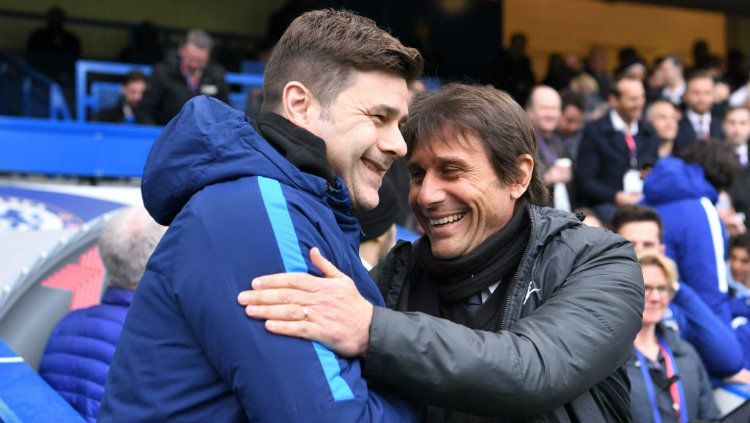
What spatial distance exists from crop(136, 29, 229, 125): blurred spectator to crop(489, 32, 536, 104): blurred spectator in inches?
218

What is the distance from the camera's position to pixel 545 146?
7430 mm

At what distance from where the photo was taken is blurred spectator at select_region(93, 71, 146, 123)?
942cm

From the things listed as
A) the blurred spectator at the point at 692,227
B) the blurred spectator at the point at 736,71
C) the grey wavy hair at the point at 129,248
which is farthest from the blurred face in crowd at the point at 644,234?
the blurred spectator at the point at 736,71

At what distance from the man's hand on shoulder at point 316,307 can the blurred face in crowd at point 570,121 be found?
6.58m

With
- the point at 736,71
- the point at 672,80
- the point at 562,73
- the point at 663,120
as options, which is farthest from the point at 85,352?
the point at 736,71

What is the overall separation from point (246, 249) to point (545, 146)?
5763 mm

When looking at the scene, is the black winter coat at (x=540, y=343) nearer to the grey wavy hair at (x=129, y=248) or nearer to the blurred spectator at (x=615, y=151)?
the grey wavy hair at (x=129, y=248)

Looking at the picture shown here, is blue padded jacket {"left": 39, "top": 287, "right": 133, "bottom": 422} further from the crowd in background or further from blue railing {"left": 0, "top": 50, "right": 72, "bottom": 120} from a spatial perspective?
blue railing {"left": 0, "top": 50, "right": 72, "bottom": 120}

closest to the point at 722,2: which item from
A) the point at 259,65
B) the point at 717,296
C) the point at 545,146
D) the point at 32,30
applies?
the point at 259,65

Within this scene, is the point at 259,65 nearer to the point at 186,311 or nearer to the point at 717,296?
the point at 717,296

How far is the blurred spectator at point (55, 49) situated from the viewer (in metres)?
12.4

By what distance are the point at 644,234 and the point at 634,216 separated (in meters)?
0.11

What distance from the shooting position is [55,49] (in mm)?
13203

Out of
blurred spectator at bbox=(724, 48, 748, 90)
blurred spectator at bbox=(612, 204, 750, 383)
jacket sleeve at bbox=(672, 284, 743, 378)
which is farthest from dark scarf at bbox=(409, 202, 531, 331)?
blurred spectator at bbox=(724, 48, 748, 90)
